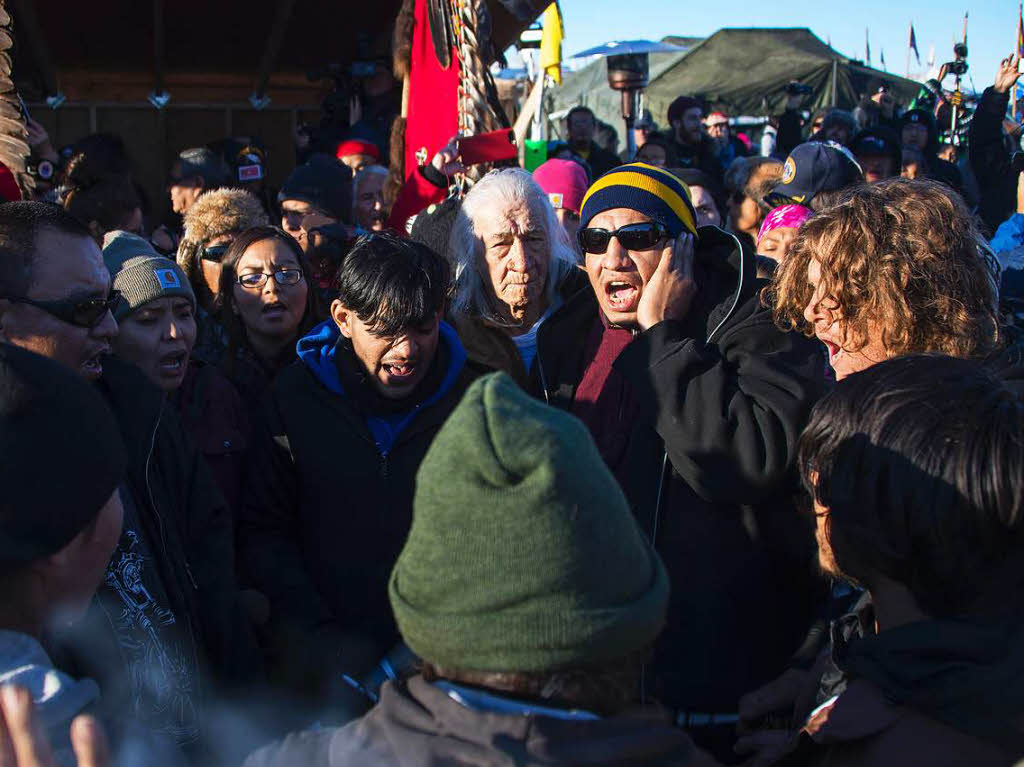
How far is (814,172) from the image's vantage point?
4066mm

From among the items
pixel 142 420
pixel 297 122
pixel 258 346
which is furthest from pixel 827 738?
pixel 297 122

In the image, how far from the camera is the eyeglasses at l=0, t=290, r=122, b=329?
2260mm

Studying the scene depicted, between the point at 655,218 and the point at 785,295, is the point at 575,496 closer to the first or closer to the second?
the point at 785,295

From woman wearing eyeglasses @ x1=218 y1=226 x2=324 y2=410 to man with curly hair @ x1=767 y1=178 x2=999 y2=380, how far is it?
195 cm

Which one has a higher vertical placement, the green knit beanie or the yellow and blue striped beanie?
the yellow and blue striped beanie

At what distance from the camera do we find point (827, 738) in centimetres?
144

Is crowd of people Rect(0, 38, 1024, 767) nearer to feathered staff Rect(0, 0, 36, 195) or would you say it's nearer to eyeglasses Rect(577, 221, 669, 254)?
eyeglasses Rect(577, 221, 669, 254)

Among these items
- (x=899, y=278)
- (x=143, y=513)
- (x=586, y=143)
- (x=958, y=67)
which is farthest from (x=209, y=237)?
(x=958, y=67)

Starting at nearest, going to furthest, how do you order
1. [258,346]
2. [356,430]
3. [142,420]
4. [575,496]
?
1. [575,496]
2. [142,420]
3. [356,430]
4. [258,346]

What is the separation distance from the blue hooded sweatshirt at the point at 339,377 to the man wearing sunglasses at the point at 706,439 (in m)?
0.44

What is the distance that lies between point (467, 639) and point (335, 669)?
4.96ft

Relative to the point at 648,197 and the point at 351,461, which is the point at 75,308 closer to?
the point at 351,461

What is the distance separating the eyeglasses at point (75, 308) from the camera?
2.26 metres

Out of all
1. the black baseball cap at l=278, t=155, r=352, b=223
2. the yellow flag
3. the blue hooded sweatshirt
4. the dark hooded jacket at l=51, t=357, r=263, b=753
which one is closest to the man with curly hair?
the blue hooded sweatshirt
